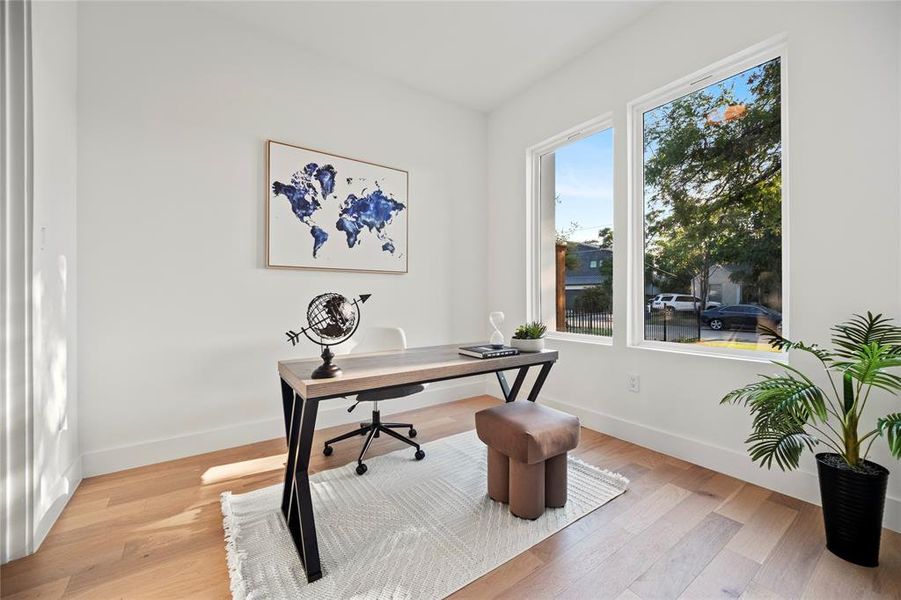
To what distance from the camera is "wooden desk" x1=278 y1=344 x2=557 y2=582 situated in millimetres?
1411

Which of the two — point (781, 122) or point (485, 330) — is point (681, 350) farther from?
point (485, 330)

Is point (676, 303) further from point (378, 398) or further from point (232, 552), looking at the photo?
point (232, 552)

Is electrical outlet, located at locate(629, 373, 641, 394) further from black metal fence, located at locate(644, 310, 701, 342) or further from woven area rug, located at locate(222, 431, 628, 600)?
woven area rug, located at locate(222, 431, 628, 600)

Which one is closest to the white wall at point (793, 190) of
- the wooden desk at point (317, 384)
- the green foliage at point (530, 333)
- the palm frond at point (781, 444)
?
the palm frond at point (781, 444)

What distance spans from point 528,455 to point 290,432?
1.05 metres

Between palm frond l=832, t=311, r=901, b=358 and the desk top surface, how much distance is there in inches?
48.9

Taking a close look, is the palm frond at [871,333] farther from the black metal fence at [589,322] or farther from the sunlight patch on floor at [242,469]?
the sunlight patch on floor at [242,469]

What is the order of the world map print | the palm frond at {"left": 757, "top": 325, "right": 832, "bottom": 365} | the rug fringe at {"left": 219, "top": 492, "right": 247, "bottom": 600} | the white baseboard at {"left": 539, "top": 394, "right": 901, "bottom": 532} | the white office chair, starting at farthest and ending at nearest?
the world map print, the white office chair, the white baseboard at {"left": 539, "top": 394, "right": 901, "bottom": 532}, the palm frond at {"left": 757, "top": 325, "right": 832, "bottom": 365}, the rug fringe at {"left": 219, "top": 492, "right": 247, "bottom": 600}

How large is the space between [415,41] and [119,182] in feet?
7.07

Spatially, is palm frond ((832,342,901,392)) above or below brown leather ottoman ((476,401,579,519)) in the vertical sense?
above

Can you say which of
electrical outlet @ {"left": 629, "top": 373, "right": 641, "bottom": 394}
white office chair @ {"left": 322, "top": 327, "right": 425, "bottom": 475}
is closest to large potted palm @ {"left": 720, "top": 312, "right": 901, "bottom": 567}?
electrical outlet @ {"left": 629, "top": 373, "right": 641, "bottom": 394}

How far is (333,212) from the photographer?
2939 millimetres

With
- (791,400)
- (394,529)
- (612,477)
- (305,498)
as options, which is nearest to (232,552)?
(305,498)

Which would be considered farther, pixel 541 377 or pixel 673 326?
pixel 673 326
